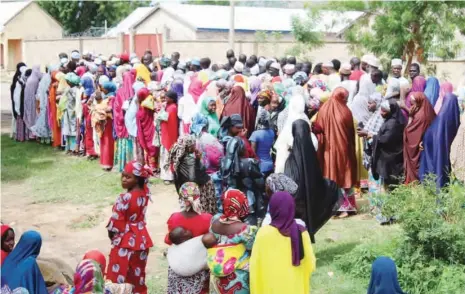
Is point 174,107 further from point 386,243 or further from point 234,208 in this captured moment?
point 234,208

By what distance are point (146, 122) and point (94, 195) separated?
1.43m

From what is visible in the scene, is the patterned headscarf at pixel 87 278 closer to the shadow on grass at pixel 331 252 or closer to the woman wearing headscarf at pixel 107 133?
the shadow on grass at pixel 331 252

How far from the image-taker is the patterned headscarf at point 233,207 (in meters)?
5.11

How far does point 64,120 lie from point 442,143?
7.74 m

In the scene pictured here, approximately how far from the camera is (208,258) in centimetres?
513

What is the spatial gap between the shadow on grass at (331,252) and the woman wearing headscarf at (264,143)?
112 cm

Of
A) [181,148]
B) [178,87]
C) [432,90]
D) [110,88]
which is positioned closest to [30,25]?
[110,88]

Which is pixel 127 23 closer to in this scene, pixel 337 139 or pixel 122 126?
pixel 122 126

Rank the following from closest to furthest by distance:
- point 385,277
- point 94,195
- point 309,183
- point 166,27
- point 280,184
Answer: point 385,277 → point 280,184 → point 309,183 → point 94,195 → point 166,27

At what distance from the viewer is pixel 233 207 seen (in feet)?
16.8

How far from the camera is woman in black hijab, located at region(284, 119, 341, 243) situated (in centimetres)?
717

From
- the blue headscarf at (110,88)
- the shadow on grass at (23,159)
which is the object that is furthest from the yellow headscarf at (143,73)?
the shadow on grass at (23,159)

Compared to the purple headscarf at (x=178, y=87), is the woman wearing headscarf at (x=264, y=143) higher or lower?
lower

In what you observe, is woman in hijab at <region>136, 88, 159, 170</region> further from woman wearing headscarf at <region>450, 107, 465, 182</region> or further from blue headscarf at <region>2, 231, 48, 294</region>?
blue headscarf at <region>2, 231, 48, 294</region>
